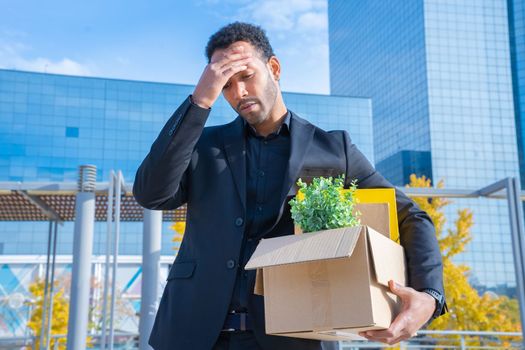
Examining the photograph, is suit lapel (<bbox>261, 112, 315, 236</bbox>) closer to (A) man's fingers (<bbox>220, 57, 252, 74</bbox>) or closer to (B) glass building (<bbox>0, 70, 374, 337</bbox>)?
(A) man's fingers (<bbox>220, 57, 252, 74</bbox>)

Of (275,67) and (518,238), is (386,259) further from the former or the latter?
(518,238)

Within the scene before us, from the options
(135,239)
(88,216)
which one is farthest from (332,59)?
(88,216)

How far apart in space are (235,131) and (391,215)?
612mm

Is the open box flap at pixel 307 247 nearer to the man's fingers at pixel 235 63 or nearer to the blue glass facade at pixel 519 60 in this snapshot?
the man's fingers at pixel 235 63

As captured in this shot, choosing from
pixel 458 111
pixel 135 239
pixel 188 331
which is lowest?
pixel 188 331

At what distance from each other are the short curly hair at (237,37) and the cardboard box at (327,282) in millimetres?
765

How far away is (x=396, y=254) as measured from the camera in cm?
170

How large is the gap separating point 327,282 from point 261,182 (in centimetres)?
49

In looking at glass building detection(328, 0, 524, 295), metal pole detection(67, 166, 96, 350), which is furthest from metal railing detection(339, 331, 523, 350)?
glass building detection(328, 0, 524, 295)

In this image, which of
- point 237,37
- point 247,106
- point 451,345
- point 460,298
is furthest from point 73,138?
point 247,106

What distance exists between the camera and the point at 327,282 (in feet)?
5.04

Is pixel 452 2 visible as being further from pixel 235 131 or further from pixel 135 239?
pixel 235 131

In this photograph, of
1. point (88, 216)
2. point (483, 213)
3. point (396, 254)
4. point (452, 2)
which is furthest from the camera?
point (452, 2)

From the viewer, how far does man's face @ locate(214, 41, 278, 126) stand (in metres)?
1.89
